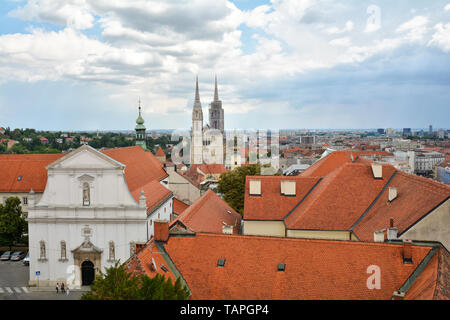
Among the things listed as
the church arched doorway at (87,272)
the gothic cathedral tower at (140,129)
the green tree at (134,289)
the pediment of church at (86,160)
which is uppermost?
the gothic cathedral tower at (140,129)

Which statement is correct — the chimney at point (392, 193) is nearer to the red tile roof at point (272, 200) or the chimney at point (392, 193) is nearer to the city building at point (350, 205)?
the city building at point (350, 205)

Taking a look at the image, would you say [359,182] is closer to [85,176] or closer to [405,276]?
[405,276]

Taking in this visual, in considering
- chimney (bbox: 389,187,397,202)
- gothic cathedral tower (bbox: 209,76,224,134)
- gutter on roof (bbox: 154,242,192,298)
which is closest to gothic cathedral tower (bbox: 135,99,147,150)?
gutter on roof (bbox: 154,242,192,298)

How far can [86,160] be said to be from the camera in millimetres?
31000

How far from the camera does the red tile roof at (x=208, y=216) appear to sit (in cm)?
2767

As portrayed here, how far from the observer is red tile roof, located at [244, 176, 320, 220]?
2964 cm

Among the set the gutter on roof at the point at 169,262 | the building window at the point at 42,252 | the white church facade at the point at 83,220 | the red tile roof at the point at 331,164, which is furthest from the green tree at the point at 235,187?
the gutter on roof at the point at 169,262

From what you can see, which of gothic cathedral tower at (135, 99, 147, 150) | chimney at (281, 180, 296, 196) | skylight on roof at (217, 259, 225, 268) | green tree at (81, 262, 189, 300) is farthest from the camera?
gothic cathedral tower at (135, 99, 147, 150)

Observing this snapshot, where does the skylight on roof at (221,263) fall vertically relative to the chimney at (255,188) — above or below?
below

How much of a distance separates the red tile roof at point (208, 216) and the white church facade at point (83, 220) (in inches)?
170

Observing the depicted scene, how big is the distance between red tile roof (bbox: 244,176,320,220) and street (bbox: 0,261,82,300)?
1494 centimetres

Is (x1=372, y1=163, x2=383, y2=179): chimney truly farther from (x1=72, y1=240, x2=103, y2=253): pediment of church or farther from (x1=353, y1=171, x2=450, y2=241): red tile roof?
(x1=72, y1=240, x2=103, y2=253): pediment of church

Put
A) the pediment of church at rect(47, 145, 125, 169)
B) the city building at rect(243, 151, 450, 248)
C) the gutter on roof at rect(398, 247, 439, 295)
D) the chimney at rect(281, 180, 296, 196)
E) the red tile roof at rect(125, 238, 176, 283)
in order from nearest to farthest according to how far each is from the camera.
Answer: the gutter on roof at rect(398, 247, 439, 295) < the red tile roof at rect(125, 238, 176, 283) < the city building at rect(243, 151, 450, 248) < the pediment of church at rect(47, 145, 125, 169) < the chimney at rect(281, 180, 296, 196)
